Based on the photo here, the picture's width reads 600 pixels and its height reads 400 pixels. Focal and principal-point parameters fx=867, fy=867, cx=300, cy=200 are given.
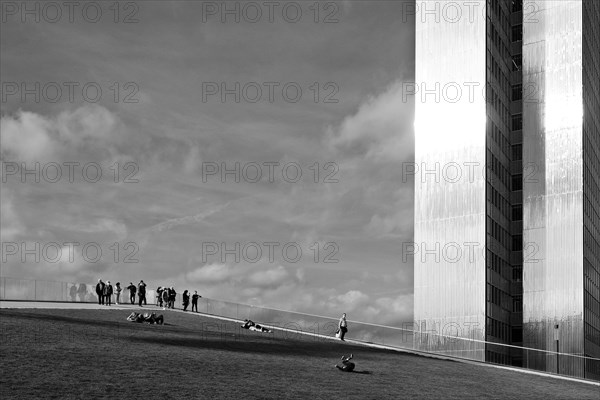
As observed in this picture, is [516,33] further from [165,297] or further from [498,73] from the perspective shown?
[165,297]

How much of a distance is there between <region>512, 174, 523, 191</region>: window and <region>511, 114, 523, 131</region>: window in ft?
16.4

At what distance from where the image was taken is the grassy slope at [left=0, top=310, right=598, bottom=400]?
2595cm

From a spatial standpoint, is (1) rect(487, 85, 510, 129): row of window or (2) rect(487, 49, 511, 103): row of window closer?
(2) rect(487, 49, 511, 103): row of window

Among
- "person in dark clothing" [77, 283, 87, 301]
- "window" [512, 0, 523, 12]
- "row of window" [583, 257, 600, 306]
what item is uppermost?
"window" [512, 0, 523, 12]

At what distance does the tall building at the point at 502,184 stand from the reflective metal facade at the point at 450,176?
102 mm

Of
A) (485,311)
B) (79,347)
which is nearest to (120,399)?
(79,347)

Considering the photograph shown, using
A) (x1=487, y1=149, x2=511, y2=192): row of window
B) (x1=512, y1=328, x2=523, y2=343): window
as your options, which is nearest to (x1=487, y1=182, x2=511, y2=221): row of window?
(x1=487, y1=149, x2=511, y2=192): row of window

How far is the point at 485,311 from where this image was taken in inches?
3017

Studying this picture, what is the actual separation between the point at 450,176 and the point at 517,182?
11.3 meters

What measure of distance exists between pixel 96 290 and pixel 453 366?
28.7m

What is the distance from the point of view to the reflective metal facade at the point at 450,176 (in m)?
78.1

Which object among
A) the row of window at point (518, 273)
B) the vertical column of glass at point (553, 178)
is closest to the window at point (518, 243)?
the row of window at point (518, 273)

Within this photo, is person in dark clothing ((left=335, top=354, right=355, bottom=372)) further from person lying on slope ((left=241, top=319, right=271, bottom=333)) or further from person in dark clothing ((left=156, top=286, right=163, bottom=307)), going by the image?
person in dark clothing ((left=156, top=286, right=163, bottom=307))

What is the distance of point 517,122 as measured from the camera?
89.6m
